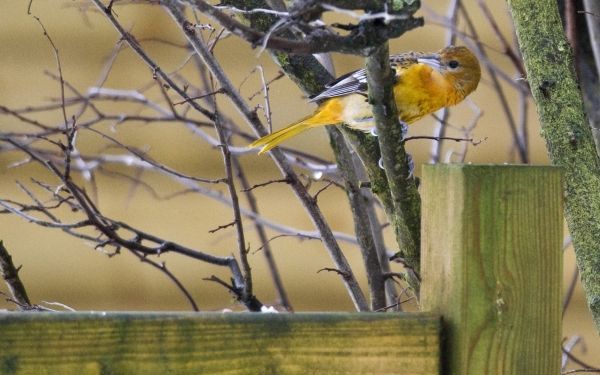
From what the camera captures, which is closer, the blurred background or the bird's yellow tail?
the bird's yellow tail

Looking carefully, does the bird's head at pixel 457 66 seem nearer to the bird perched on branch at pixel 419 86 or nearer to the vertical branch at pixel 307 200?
the bird perched on branch at pixel 419 86

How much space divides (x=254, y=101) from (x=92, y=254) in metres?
1.00

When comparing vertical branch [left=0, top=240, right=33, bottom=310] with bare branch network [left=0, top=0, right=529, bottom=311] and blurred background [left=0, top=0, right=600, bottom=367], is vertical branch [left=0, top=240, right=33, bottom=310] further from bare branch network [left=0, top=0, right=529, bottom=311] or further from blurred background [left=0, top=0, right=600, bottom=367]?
blurred background [left=0, top=0, right=600, bottom=367]

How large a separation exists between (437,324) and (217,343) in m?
0.39

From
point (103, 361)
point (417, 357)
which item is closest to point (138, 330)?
point (103, 361)

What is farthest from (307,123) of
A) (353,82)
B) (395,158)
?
(395,158)

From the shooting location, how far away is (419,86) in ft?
10.9

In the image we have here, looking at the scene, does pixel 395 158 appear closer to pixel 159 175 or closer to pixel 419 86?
pixel 419 86

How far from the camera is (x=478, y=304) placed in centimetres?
169

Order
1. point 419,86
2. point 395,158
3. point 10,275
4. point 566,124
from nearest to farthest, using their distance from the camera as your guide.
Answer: point 395,158 < point 566,124 < point 10,275 < point 419,86

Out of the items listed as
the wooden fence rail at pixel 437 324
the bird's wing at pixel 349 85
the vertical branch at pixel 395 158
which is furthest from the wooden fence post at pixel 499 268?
the bird's wing at pixel 349 85

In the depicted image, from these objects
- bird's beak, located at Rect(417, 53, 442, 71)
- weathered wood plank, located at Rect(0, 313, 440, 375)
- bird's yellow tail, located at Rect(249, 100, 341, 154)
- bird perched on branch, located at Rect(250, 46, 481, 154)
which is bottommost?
weathered wood plank, located at Rect(0, 313, 440, 375)

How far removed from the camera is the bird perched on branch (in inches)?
127

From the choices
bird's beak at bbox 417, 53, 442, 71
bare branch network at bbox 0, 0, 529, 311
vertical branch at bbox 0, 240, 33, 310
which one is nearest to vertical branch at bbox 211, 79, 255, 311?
bare branch network at bbox 0, 0, 529, 311
